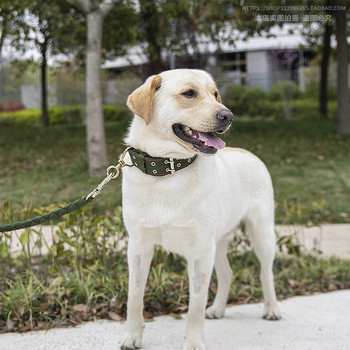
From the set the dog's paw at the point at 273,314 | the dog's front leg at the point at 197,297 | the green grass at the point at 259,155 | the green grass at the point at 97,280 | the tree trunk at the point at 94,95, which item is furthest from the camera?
the tree trunk at the point at 94,95

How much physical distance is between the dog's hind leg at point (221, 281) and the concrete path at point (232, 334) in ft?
0.25

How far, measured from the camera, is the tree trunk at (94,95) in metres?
8.70

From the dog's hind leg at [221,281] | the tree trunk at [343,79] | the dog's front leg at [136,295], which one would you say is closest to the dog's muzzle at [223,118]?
the dog's front leg at [136,295]

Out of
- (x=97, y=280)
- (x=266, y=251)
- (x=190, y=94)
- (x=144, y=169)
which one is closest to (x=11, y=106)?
(x=97, y=280)

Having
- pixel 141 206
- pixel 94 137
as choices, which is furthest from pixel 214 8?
pixel 141 206

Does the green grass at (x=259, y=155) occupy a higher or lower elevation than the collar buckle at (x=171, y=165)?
lower

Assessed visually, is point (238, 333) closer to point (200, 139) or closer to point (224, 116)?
point (200, 139)

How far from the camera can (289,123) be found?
1396 cm

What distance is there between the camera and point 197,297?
280 centimetres

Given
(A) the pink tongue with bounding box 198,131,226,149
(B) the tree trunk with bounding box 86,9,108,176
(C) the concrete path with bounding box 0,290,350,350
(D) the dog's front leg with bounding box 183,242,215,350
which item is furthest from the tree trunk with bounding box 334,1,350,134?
(A) the pink tongue with bounding box 198,131,226,149

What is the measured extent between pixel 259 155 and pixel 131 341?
8113 millimetres

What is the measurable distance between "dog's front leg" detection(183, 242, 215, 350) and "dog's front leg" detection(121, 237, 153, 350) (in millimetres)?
296

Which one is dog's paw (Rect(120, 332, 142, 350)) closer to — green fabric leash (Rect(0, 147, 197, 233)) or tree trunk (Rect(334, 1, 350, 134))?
green fabric leash (Rect(0, 147, 197, 233))

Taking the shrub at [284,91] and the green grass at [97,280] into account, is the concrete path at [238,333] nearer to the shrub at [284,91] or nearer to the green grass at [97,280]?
the green grass at [97,280]
